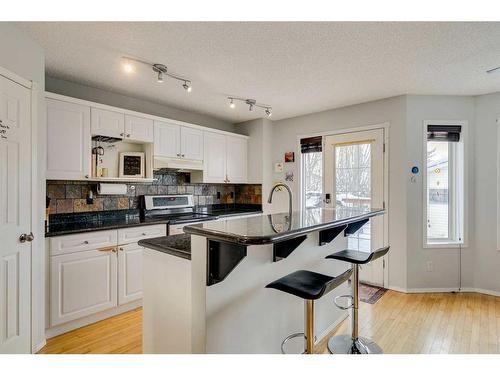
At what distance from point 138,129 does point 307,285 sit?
2.70m

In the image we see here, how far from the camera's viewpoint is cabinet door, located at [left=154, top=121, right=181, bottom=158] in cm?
350

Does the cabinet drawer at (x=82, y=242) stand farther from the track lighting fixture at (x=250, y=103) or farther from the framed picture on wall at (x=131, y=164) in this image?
the track lighting fixture at (x=250, y=103)

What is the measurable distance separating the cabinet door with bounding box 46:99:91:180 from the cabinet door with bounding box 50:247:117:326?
2.64 ft

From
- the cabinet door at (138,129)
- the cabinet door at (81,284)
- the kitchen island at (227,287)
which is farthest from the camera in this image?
the cabinet door at (138,129)

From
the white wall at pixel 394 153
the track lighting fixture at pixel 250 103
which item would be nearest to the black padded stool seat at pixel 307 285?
the white wall at pixel 394 153

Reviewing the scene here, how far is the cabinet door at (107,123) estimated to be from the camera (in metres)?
2.92

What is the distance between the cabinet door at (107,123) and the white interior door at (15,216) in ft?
2.77

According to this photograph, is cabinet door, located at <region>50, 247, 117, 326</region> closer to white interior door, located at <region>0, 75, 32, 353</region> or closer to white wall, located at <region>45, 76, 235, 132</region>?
white interior door, located at <region>0, 75, 32, 353</region>

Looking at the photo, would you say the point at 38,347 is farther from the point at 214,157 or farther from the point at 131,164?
the point at 214,157

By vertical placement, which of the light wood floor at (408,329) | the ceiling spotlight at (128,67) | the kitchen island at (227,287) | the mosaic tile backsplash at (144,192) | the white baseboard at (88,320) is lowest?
the light wood floor at (408,329)

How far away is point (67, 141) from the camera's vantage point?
271cm

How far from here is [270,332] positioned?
5.85ft

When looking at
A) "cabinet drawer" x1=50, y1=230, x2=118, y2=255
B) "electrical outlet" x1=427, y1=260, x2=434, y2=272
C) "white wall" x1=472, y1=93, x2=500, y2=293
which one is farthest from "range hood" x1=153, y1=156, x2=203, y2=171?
"white wall" x1=472, y1=93, x2=500, y2=293

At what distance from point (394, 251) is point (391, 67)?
2157 mm
